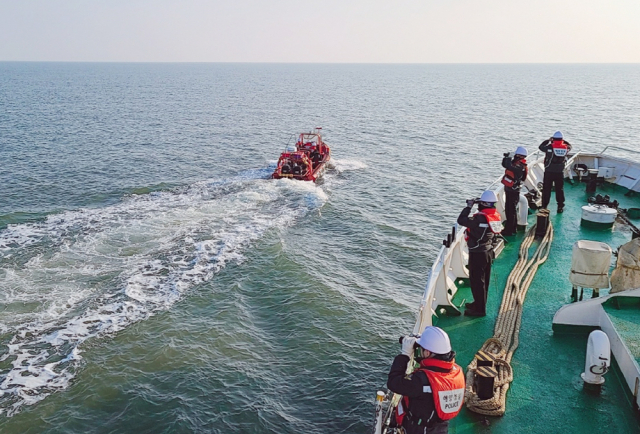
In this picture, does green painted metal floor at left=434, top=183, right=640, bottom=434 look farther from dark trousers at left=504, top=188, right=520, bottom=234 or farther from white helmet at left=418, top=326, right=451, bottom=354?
white helmet at left=418, top=326, right=451, bottom=354

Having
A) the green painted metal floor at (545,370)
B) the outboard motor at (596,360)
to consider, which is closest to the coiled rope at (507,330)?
the green painted metal floor at (545,370)

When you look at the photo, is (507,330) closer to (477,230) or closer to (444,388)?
(477,230)

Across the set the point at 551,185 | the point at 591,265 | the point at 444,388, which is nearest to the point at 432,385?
the point at 444,388

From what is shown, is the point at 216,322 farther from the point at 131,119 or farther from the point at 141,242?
the point at 131,119

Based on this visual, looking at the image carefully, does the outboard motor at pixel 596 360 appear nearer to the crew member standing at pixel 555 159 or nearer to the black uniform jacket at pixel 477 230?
the black uniform jacket at pixel 477 230

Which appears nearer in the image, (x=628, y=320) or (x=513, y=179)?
(x=628, y=320)

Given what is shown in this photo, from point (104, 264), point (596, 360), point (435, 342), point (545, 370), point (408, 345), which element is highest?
point (435, 342)
